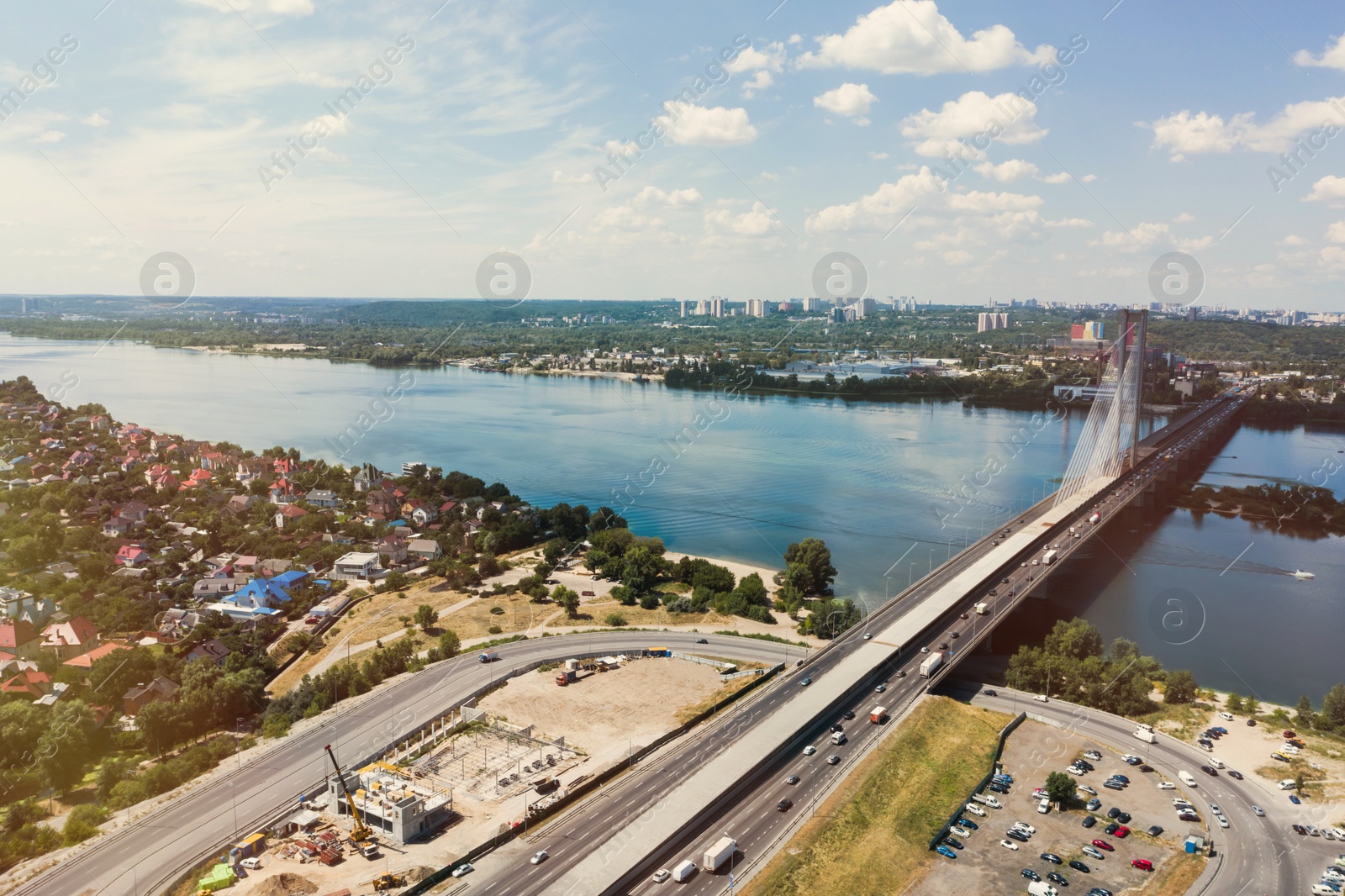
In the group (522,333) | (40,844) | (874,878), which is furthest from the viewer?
(522,333)

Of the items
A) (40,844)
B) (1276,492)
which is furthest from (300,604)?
(1276,492)

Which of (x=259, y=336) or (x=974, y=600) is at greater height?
(x=259, y=336)

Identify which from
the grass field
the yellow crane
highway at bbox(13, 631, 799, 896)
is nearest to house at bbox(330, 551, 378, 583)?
highway at bbox(13, 631, 799, 896)

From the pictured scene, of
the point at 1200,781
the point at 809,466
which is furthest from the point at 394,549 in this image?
the point at 1200,781

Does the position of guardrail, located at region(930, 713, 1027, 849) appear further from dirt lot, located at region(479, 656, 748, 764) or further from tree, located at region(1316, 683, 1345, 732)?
tree, located at region(1316, 683, 1345, 732)

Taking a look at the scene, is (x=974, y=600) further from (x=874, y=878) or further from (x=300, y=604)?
(x=300, y=604)

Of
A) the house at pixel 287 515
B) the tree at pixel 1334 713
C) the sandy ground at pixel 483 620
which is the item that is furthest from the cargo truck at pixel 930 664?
the house at pixel 287 515
